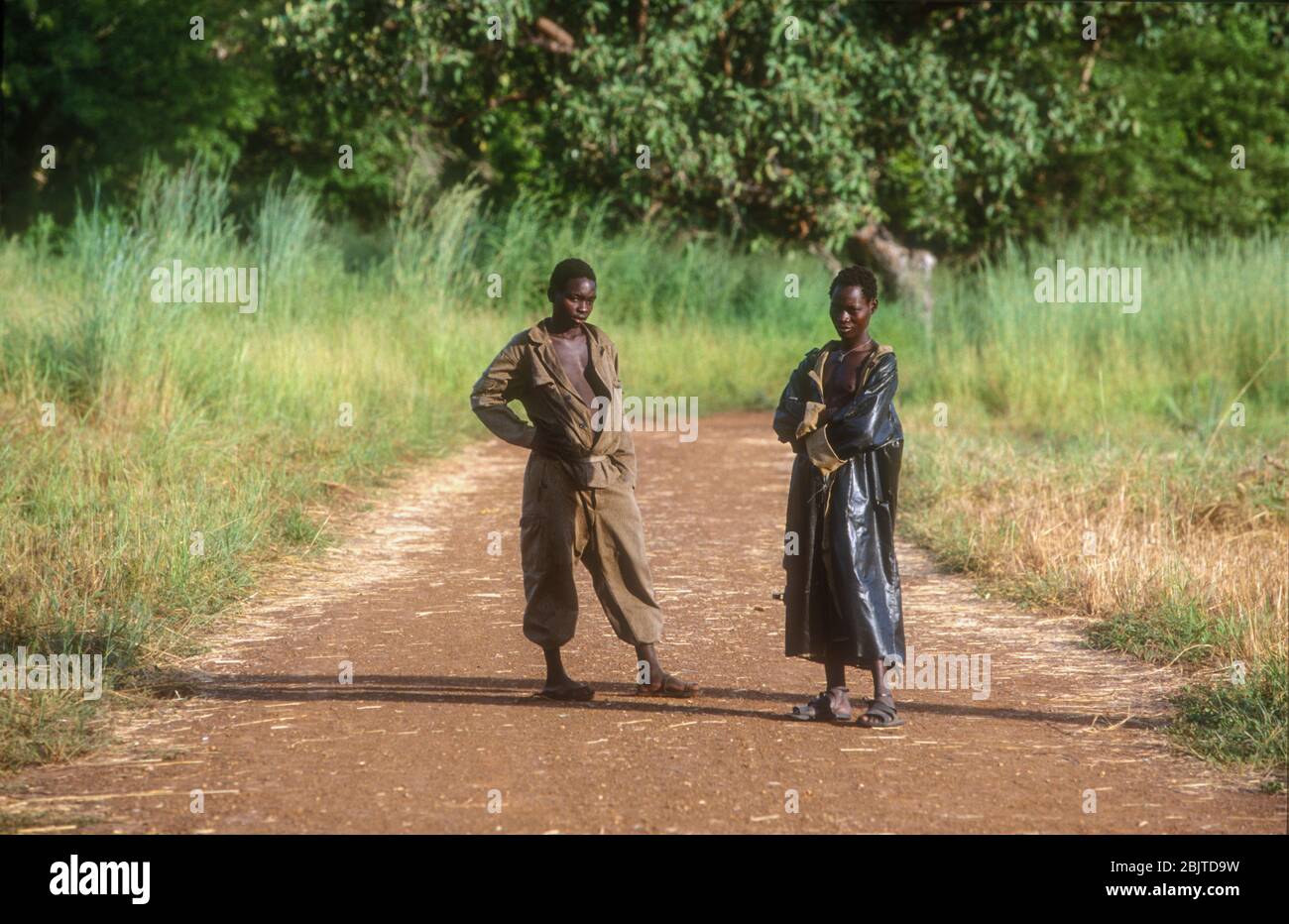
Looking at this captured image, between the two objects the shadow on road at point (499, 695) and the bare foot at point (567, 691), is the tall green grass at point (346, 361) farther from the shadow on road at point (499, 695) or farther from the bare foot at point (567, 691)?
the bare foot at point (567, 691)

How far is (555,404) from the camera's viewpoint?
5691mm

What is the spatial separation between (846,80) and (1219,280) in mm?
5182

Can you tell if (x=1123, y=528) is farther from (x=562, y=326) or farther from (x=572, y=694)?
(x=562, y=326)

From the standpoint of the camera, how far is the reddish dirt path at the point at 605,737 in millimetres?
4570

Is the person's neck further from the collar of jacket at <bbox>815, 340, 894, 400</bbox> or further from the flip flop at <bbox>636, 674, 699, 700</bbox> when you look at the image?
the flip flop at <bbox>636, 674, 699, 700</bbox>

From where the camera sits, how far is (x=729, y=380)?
17203 millimetres

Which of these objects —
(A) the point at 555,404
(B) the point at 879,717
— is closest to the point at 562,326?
(A) the point at 555,404

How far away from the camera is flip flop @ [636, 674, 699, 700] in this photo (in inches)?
231

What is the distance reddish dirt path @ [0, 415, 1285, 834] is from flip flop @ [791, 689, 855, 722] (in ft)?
0.33

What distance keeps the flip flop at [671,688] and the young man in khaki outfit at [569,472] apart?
0.54 ft

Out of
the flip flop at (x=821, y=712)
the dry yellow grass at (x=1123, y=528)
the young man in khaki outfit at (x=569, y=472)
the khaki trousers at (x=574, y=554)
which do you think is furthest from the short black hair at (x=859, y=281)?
the dry yellow grass at (x=1123, y=528)
